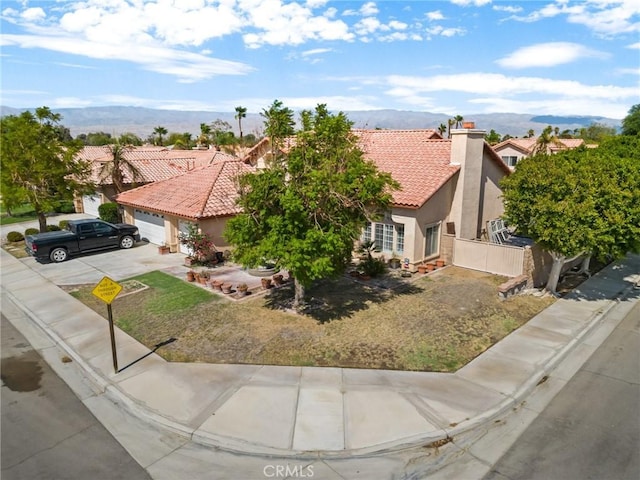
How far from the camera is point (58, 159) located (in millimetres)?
24734

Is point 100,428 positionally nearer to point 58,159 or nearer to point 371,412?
point 371,412

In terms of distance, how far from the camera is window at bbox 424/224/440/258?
19094 millimetres

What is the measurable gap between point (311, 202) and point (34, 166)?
18.9 meters

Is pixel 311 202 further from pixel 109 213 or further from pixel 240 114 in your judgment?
pixel 240 114

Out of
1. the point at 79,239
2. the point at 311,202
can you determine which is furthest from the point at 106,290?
the point at 79,239

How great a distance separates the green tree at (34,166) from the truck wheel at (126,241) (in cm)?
451

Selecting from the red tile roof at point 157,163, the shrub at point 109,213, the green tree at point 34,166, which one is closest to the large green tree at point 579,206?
the green tree at point 34,166

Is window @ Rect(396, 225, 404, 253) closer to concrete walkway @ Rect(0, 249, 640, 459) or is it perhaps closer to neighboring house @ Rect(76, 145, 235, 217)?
concrete walkway @ Rect(0, 249, 640, 459)

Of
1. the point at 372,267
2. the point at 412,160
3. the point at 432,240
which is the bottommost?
the point at 372,267

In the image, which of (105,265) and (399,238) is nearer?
(399,238)

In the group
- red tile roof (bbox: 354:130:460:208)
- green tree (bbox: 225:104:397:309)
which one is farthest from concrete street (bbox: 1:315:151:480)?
red tile roof (bbox: 354:130:460:208)

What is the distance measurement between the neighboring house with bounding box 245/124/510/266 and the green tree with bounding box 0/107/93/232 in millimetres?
14256

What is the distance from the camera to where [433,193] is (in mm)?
18156

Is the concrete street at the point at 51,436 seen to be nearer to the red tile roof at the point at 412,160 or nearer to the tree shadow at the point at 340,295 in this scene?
the tree shadow at the point at 340,295
